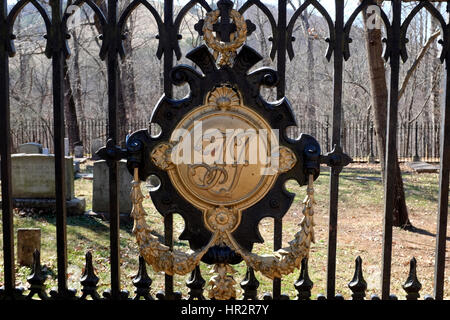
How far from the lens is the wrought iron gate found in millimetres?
2307

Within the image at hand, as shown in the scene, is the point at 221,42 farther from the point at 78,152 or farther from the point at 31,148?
the point at 78,152

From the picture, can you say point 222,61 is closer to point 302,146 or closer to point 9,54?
point 302,146

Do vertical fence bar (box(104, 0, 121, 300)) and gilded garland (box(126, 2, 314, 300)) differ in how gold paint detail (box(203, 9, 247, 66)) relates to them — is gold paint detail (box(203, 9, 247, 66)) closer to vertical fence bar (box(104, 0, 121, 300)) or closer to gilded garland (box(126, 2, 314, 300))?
gilded garland (box(126, 2, 314, 300))

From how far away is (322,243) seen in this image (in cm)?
675

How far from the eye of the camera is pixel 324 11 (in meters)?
2.28

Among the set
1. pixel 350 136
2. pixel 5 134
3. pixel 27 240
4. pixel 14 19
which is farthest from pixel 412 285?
pixel 350 136

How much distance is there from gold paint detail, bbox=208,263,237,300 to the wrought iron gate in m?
0.02

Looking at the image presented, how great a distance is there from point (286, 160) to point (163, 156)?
68 centimetres

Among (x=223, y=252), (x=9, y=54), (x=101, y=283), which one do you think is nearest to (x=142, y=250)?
(x=223, y=252)

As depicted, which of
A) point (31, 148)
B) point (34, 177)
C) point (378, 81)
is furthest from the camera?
point (31, 148)

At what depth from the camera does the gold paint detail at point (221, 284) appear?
2426 millimetres

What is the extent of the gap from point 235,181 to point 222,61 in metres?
0.67

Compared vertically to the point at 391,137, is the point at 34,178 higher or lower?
lower

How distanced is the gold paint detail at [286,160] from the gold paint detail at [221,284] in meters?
0.66
